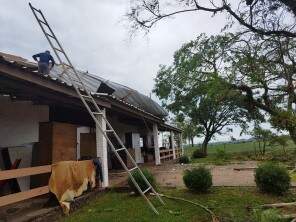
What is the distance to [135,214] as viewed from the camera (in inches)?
284

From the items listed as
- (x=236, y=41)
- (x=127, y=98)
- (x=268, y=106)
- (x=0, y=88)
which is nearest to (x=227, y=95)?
(x=268, y=106)

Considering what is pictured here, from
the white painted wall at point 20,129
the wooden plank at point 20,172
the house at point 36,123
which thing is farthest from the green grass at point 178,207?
the white painted wall at point 20,129

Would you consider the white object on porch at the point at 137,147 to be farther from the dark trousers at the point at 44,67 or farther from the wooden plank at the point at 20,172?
the wooden plank at the point at 20,172

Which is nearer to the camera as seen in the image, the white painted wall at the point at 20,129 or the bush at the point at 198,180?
the white painted wall at the point at 20,129

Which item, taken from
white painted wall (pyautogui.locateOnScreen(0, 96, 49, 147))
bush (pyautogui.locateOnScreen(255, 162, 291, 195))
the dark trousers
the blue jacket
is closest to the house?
white painted wall (pyautogui.locateOnScreen(0, 96, 49, 147))

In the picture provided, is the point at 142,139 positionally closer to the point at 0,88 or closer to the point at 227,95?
the point at 227,95

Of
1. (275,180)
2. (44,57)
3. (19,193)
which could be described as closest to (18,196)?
(19,193)

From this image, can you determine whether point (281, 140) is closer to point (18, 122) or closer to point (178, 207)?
point (178, 207)

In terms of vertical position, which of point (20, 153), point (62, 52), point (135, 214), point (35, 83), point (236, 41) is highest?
point (236, 41)

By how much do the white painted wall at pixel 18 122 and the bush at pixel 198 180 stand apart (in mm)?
4137

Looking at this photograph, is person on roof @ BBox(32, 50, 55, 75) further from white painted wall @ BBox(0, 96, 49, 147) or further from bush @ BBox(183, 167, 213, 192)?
bush @ BBox(183, 167, 213, 192)

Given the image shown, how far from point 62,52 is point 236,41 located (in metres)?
6.11

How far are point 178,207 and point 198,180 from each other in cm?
154

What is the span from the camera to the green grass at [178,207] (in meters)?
6.97
